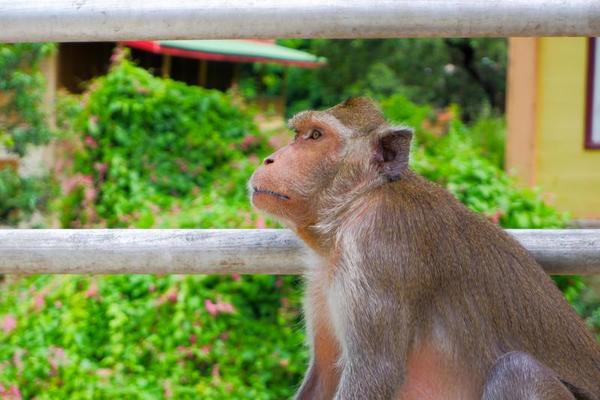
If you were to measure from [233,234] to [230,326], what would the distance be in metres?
3.06

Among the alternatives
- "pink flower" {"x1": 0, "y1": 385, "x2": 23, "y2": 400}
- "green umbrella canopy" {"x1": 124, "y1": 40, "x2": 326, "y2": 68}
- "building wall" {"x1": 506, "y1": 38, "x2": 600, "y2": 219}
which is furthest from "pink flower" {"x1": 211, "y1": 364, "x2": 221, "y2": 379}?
"green umbrella canopy" {"x1": 124, "y1": 40, "x2": 326, "y2": 68}

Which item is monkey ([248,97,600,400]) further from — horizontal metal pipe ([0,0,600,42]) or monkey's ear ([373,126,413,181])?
horizontal metal pipe ([0,0,600,42])

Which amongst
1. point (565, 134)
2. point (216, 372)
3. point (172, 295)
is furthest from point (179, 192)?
point (565, 134)

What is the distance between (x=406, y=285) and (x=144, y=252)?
704 mm

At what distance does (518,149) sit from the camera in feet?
26.9

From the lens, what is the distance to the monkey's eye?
9.36 feet

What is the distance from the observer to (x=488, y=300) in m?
2.65

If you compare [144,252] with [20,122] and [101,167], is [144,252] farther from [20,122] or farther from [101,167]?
[20,122]

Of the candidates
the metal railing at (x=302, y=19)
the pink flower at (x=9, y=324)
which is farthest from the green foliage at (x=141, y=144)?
the metal railing at (x=302, y=19)

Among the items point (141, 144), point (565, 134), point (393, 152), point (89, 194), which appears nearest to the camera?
point (393, 152)

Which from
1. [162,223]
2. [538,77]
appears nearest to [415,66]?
[538,77]

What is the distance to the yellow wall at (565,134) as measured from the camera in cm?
810

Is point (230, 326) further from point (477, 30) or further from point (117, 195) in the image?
point (477, 30)

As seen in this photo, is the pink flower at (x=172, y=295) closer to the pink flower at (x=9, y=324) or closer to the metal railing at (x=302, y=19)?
the pink flower at (x=9, y=324)
